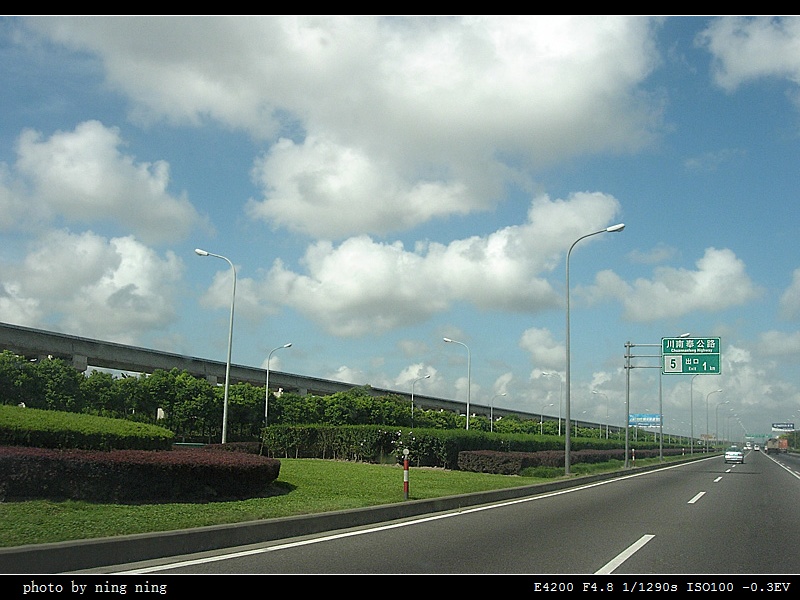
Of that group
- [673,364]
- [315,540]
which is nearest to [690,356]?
[673,364]

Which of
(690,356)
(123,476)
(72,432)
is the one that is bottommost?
(123,476)

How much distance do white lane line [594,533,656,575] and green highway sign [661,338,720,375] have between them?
28.3m

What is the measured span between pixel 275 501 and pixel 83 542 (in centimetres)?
701

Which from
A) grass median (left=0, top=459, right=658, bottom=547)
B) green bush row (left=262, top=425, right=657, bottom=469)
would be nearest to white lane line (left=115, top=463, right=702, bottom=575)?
grass median (left=0, top=459, right=658, bottom=547)

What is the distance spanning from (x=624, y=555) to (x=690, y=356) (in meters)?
31.3

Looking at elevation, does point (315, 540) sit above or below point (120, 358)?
below

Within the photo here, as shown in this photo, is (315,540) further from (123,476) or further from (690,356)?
(690,356)

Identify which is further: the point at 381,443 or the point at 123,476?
the point at 381,443

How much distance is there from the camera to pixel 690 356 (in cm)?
3981

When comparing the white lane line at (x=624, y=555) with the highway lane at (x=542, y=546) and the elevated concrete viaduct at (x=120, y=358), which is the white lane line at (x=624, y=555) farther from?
the elevated concrete viaduct at (x=120, y=358)

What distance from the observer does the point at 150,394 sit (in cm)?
5247

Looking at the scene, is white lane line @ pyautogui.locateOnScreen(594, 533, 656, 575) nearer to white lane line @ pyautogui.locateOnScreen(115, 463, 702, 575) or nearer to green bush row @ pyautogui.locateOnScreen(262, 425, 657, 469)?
white lane line @ pyautogui.locateOnScreen(115, 463, 702, 575)

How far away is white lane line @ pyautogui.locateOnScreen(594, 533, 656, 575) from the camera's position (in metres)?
9.66
